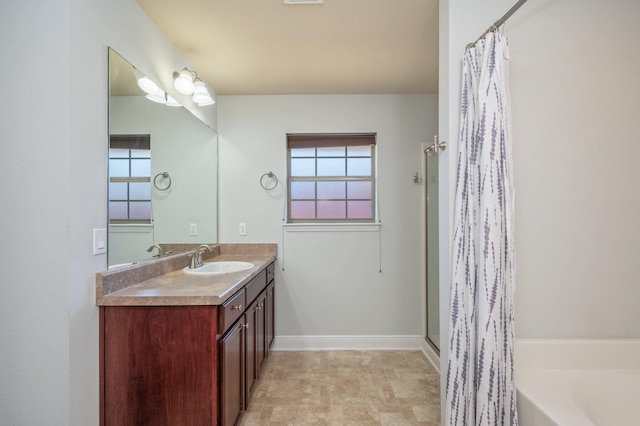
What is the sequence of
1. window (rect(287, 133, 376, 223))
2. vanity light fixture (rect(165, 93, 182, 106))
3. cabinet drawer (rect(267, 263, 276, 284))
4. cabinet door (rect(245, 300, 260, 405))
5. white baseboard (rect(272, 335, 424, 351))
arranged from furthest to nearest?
window (rect(287, 133, 376, 223)) → white baseboard (rect(272, 335, 424, 351)) → cabinet drawer (rect(267, 263, 276, 284)) → vanity light fixture (rect(165, 93, 182, 106)) → cabinet door (rect(245, 300, 260, 405))

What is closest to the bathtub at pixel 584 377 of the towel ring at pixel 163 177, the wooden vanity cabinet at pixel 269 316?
the wooden vanity cabinet at pixel 269 316

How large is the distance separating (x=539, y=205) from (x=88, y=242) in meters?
2.17

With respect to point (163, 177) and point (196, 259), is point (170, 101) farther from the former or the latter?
point (196, 259)

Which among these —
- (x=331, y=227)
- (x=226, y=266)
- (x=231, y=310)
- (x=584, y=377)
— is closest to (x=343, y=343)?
(x=331, y=227)

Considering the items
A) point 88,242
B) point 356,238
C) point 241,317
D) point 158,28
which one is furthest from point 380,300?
point 158,28

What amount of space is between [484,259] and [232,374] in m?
1.41

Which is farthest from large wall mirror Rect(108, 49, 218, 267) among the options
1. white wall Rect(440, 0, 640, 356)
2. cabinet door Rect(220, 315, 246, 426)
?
white wall Rect(440, 0, 640, 356)

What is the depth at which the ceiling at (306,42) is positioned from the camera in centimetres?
185

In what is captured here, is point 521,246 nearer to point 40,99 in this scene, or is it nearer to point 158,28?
point 40,99

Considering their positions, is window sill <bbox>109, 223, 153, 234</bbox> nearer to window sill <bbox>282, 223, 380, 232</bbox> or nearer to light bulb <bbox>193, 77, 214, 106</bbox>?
light bulb <bbox>193, 77, 214, 106</bbox>

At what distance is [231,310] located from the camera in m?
1.69

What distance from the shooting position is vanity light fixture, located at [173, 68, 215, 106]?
7.03 feet

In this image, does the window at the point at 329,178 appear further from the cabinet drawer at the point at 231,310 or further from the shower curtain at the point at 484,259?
the shower curtain at the point at 484,259

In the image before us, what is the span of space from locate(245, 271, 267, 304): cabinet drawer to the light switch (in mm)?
839
